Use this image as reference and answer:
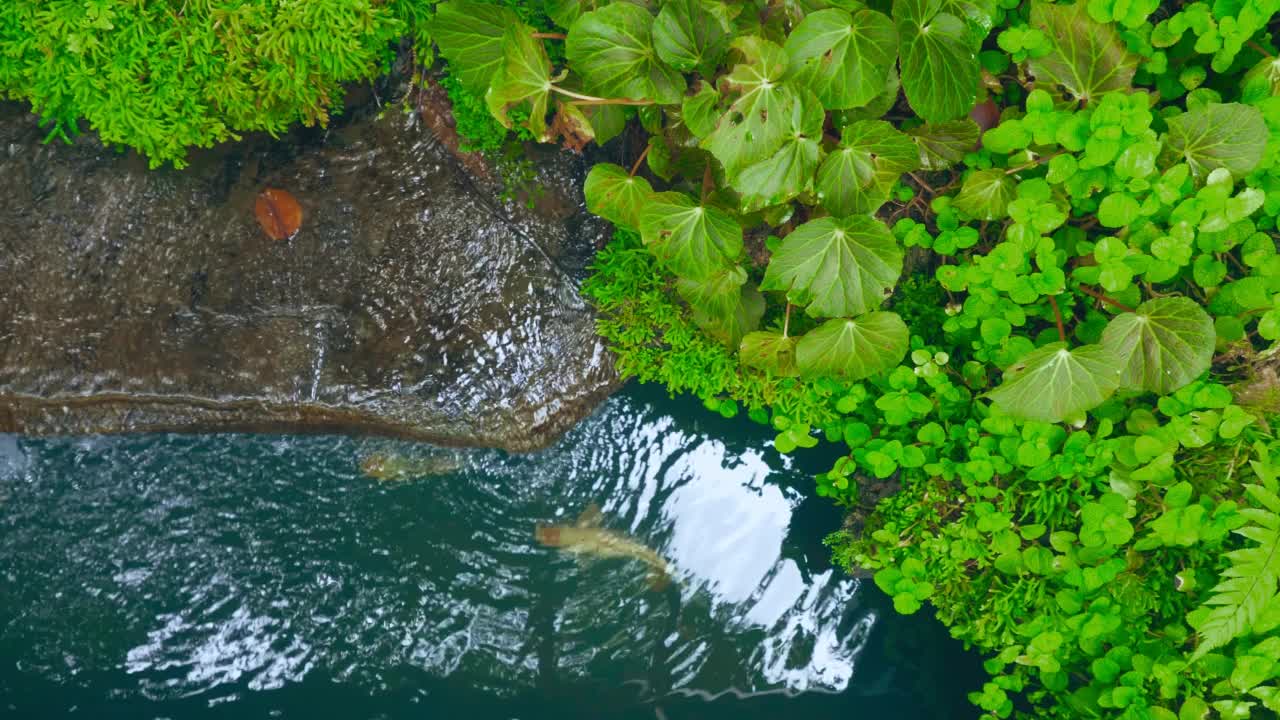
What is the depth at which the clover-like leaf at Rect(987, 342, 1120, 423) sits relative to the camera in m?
2.10

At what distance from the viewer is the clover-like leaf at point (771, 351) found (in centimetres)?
245

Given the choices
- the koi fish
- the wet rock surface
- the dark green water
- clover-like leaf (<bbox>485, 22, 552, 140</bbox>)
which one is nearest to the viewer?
clover-like leaf (<bbox>485, 22, 552, 140</bbox>)

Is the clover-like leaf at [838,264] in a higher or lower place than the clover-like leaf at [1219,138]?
lower

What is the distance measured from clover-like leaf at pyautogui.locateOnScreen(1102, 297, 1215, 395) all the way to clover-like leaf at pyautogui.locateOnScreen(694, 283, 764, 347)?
1001 millimetres

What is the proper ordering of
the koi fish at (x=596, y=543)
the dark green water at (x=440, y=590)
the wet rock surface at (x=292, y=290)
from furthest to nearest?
1. the koi fish at (x=596, y=543)
2. the dark green water at (x=440, y=590)
3. the wet rock surface at (x=292, y=290)

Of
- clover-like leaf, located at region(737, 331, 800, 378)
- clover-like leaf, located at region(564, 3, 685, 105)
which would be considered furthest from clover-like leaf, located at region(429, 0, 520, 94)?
clover-like leaf, located at region(737, 331, 800, 378)

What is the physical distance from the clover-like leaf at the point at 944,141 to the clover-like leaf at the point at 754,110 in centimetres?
60

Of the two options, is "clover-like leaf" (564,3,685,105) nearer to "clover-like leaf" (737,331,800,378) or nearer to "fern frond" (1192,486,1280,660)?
"clover-like leaf" (737,331,800,378)

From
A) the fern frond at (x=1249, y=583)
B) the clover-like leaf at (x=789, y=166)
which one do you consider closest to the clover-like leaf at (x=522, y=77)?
the clover-like leaf at (x=789, y=166)

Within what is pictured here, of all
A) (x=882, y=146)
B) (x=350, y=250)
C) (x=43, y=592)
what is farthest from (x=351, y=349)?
(x=882, y=146)

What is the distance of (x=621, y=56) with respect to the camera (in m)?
2.01

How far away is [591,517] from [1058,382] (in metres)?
1.85

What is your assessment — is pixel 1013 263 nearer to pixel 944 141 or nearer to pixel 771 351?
pixel 944 141

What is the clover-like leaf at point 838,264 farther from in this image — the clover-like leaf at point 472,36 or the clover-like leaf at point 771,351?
the clover-like leaf at point 472,36
